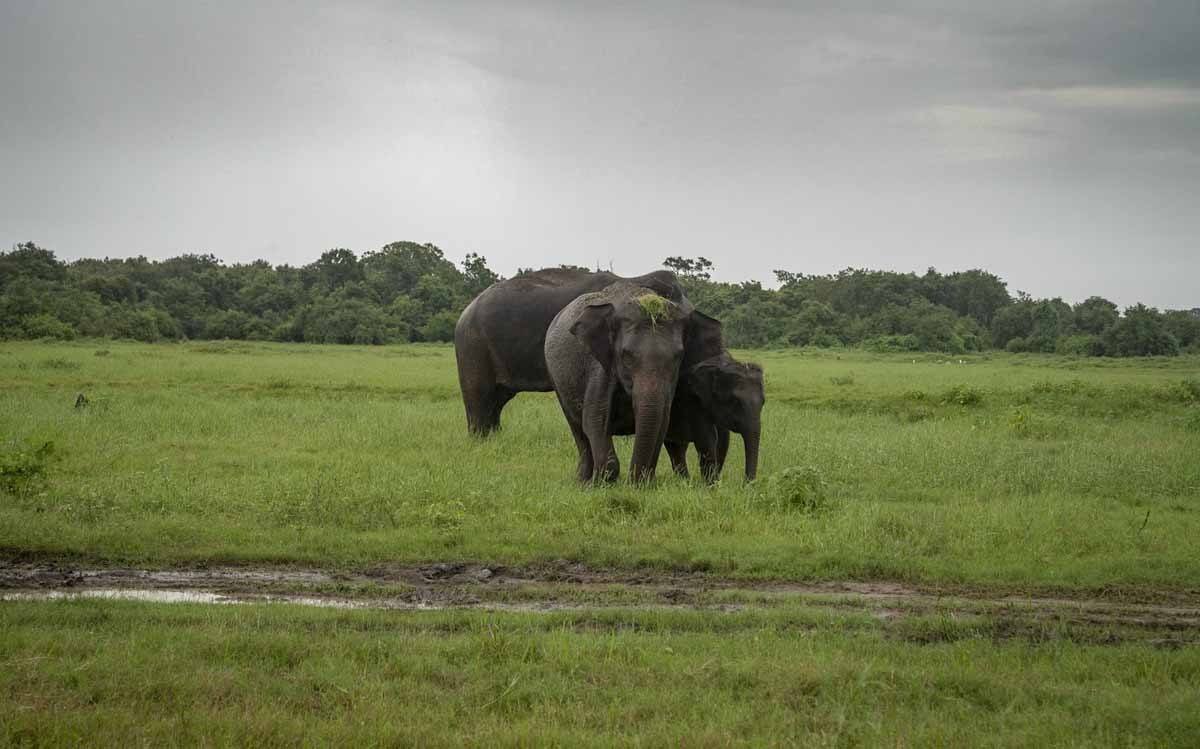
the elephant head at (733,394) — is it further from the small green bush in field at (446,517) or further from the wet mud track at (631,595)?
the wet mud track at (631,595)

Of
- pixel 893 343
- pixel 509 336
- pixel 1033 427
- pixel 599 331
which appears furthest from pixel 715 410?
pixel 893 343

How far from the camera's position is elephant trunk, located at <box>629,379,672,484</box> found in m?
12.2

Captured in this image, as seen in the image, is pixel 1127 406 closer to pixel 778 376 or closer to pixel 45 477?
pixel 778 376

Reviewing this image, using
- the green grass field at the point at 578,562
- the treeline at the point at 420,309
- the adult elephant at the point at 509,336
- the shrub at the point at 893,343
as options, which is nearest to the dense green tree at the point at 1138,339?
the treeline at the point at 420,309

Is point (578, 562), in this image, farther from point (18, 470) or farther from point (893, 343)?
point (893, 343)

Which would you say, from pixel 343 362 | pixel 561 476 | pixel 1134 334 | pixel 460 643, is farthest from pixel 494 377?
pixel 1134 334

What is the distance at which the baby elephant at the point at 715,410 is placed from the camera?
42.4ft

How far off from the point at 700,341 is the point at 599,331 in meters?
1.20

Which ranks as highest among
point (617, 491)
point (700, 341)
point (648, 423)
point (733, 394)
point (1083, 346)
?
point (1083, 346)

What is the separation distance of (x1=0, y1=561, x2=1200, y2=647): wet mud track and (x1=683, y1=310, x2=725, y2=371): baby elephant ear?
4.26 meters

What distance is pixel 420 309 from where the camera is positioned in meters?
58.2

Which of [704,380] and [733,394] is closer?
[733,394]

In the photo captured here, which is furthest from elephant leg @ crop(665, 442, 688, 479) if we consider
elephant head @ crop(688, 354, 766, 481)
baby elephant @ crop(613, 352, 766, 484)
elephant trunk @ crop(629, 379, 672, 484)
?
elephant trunk @ crop(629, 379, 672, 484)

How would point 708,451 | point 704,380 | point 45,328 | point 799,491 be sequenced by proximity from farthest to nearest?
point 45,328 < point 708,451 < point 704,380 < point 799,491
